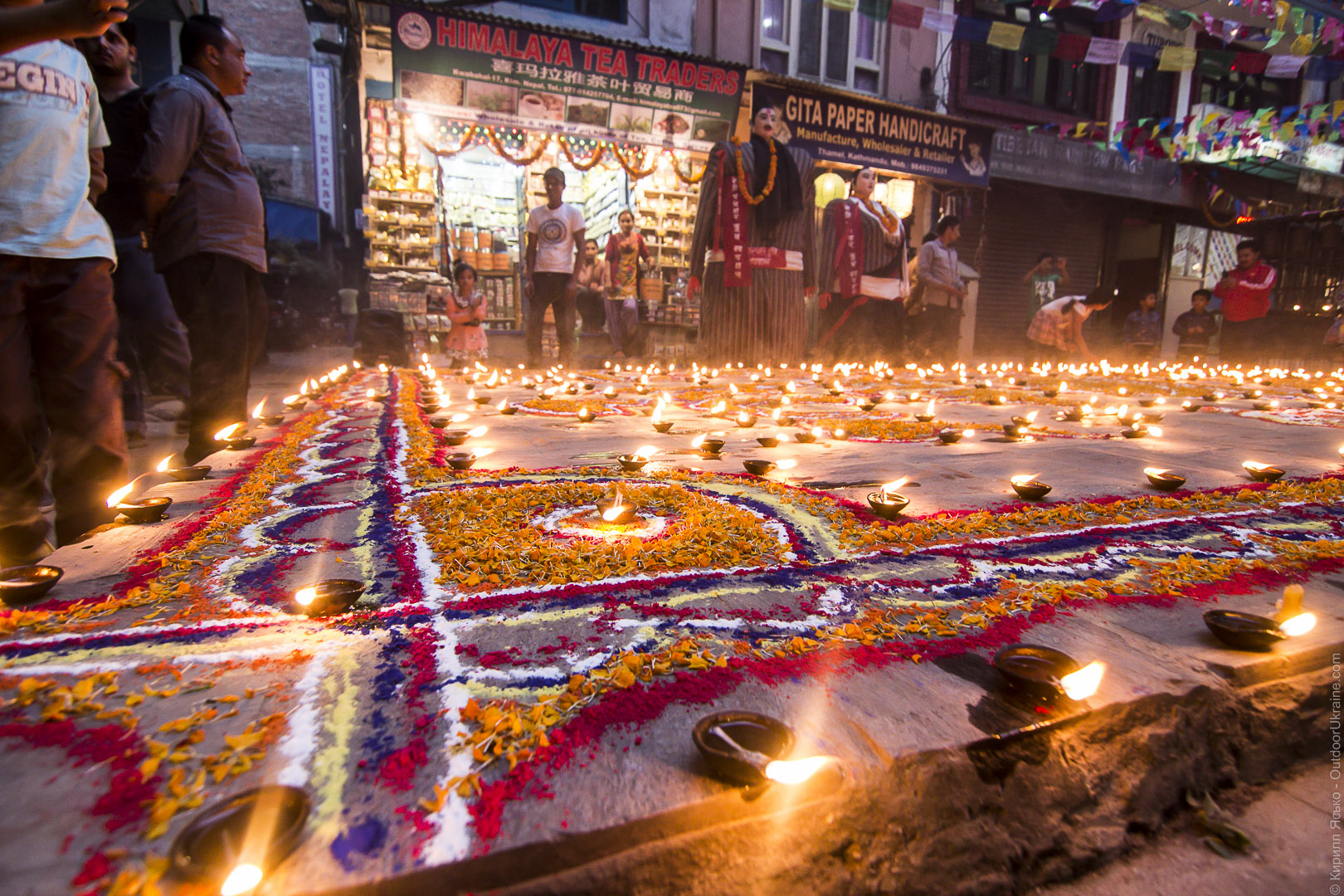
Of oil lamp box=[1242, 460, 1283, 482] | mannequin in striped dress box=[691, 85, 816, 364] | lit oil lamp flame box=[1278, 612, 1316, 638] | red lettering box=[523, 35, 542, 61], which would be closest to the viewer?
lit oil lamp flame box=[1278, 612, 1316, 638]

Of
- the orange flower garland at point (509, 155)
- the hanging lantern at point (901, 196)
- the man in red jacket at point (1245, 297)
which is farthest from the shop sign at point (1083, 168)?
the orange flower garland at point (509, 155)

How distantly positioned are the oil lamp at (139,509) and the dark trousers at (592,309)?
9.73 m

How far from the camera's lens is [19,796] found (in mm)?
853

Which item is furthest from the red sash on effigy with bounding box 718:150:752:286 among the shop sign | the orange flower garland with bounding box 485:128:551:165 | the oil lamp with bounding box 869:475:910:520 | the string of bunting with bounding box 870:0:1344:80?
the oil lamp with bounding box 869:475:910:520

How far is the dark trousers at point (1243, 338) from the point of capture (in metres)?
12.5

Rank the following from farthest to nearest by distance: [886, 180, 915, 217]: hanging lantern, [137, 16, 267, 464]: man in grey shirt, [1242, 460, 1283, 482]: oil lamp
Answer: [886, 180, 915, 217]: hanging lantern < [137, 16, 267, 464]: man in grey shirt < [1242, 460, 1283, 482]: oil lamp

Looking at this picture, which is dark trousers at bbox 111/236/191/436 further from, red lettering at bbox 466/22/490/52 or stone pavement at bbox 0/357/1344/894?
red lettering at bbox 466/22/490/52

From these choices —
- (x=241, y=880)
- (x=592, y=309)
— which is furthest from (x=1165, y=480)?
(x=592, y=309)

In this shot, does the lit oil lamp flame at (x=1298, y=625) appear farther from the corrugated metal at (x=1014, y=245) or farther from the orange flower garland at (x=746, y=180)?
the corrugated metal at (x=1014, y=245)

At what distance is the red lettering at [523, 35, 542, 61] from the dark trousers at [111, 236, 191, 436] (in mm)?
5803

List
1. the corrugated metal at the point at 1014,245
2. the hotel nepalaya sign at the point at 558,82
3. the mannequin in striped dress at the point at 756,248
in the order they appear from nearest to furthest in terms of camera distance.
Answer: the hotel nepalaya sign at the point at 558,82
the mannequin in striped dress at the point at 756,248
the corrugated metal at the point at 1014,245

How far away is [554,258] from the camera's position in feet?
27.3

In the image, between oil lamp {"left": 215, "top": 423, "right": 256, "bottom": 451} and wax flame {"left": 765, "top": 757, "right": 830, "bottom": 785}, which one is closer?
wax flame {"left": 765, "top": 757, "right": 830, "bottom": 785}

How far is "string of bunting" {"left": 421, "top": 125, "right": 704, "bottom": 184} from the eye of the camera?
8992 millimetres
